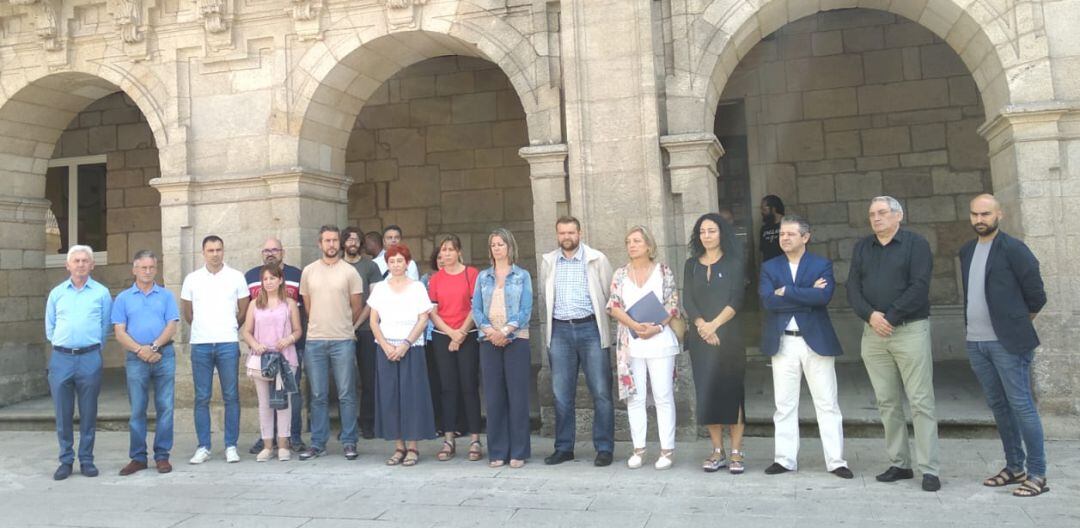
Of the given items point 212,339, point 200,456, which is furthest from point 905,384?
point 200,456

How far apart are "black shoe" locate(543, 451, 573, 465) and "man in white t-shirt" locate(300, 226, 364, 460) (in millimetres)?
1463

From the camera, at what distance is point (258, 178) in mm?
6996

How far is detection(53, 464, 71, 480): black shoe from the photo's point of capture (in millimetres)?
5430

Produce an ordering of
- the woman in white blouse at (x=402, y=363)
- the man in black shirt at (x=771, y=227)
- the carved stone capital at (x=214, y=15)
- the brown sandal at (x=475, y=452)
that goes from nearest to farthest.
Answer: the woman in white blouse at (x=402, y=363) → the brown sandal at (x=475, y=452) → the carved stone capital at (x=214, y=15) → the man in black shirt at (x=771, y=227)

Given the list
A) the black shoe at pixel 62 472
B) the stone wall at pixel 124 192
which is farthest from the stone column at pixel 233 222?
the stone wall at pixel 124 192

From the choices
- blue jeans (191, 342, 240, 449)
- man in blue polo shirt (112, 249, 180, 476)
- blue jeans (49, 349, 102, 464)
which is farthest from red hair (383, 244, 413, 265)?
blue jeans (49, 349, 102, 464)

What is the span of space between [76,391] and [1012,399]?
602 centimetres

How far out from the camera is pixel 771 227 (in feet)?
25.4

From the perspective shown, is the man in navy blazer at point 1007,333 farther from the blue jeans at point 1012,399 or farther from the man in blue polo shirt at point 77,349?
the man in blue polo shirt at point 77,349

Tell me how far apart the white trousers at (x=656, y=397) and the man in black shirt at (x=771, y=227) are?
2.98 meters

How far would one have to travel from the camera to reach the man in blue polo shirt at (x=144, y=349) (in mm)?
5512

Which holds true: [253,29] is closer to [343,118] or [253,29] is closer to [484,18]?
[343,118]

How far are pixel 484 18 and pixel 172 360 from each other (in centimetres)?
363

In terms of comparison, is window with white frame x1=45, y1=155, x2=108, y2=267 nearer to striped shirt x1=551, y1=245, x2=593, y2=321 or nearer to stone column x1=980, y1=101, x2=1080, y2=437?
striped shirt x1=551, y1=245, x2=593, y2=321
